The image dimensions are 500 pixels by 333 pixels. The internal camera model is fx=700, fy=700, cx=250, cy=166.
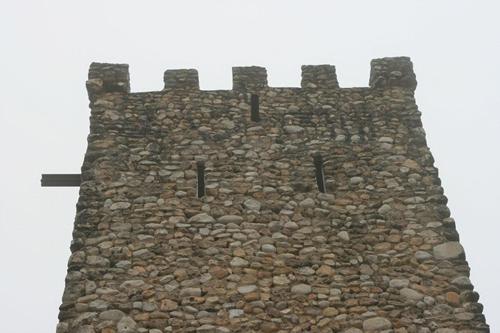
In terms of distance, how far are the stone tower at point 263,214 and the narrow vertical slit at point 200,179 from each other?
16mm

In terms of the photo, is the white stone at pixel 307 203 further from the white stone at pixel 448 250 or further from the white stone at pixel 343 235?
the white stone at pixel 448 250

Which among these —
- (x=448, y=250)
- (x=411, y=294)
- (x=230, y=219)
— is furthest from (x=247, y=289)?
(x=448, y=250)

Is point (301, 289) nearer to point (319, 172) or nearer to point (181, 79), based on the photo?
point (319, 172)

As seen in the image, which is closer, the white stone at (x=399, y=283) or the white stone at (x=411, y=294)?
the white stone at (x=411, y=294)

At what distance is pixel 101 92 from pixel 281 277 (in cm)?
419

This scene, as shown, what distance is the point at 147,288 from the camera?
8.62 meters

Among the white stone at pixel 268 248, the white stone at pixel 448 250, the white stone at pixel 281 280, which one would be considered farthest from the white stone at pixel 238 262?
the white stone at pixel 448 250

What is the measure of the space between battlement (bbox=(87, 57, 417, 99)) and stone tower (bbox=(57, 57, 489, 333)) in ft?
0.08

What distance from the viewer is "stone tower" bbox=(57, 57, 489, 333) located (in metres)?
8.49

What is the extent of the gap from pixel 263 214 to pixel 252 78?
2620 mm

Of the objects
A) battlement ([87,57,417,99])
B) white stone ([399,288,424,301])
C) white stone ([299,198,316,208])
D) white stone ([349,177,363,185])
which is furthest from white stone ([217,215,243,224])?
battlement ([87,57,417,99])

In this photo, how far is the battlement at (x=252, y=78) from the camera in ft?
35.6

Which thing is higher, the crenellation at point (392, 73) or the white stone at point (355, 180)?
the crenellation at point (392, 73)

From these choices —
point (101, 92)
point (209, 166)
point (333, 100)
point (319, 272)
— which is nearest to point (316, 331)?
point (319, 272)
